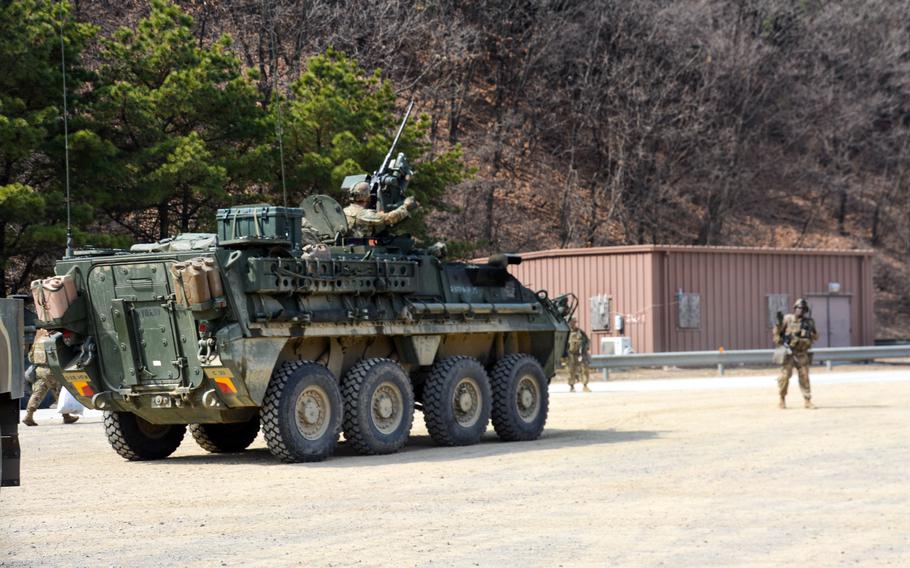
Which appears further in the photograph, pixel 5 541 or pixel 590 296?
pixel 590 296

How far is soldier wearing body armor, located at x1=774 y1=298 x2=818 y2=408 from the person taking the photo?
23.2m

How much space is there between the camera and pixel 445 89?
51.3 meters

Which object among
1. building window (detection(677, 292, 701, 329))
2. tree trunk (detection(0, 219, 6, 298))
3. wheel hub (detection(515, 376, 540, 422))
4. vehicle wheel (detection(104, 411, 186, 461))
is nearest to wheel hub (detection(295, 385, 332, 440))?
vehicle wheel (detection(104, 411, 186, 461))

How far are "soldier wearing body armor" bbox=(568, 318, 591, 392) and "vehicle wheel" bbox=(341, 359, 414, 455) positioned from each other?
12.2 metres

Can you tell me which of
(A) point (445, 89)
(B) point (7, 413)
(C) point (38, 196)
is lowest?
(B) point (7, 413)

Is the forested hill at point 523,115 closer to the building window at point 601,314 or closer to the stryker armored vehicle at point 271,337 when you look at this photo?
the building window at point 601,314

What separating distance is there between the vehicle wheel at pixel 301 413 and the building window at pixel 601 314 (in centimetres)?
2073

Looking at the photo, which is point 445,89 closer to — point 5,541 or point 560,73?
point 560,73

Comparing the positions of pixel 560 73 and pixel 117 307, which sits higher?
pixel 560 73

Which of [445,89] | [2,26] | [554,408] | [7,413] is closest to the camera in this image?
[7,413]

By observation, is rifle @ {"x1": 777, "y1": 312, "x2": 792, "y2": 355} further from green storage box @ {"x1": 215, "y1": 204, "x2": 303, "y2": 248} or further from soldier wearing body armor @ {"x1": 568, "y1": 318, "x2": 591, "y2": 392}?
green storage box @ {"x1": 215, "y1": 204, "x2": 303, "y2": 248}

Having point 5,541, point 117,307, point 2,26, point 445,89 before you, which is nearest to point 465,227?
point 445,89

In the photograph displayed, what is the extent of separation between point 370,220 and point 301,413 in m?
3.02

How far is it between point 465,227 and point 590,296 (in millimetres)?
12120
